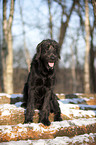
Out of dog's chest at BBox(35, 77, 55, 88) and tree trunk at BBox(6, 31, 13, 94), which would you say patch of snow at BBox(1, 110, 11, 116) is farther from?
tree trunk at BBox(6, 31, 13, 94)

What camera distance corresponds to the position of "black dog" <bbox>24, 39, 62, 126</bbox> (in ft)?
10.6

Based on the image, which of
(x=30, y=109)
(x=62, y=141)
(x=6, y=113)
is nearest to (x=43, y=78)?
(x=30, y=109)

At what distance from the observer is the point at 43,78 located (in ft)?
11.1

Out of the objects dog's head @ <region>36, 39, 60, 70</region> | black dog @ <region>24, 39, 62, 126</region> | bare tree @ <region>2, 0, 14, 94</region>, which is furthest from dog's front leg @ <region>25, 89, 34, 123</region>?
bare tree @ <region>2, 0, 14, 94</region>

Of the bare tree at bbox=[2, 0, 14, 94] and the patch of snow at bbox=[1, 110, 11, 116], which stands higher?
the bare tree at bbox=[2, 0, 14, 94]

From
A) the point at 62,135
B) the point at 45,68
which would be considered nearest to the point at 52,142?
the point at 62,135

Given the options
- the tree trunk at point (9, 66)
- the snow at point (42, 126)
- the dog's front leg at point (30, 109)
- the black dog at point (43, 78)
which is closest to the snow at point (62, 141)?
the snow at point (42, 126)

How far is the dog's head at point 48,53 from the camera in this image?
10.3 feet

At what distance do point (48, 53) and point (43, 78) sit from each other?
0.59 m

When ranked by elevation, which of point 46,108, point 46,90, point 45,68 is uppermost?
point 45,68

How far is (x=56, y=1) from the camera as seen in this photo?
1360 cm

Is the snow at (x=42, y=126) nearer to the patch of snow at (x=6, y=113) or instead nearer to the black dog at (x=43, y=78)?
the black dog at (x=43, y=78)

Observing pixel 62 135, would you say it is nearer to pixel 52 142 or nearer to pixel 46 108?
pixel 52 142

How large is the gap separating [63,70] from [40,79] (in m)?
29.1
